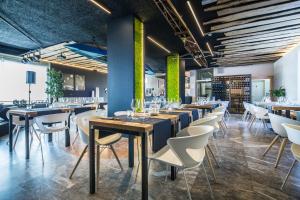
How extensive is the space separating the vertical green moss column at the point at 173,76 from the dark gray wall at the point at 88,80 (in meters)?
7.00

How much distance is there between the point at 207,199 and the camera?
6.34 ft

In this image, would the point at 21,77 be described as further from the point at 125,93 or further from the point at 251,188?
the point at 251,188

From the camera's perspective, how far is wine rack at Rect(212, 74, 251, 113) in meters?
10.7

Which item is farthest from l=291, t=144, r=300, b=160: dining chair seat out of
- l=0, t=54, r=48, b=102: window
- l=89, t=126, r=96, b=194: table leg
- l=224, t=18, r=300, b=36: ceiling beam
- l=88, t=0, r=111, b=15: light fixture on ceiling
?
l=0, t=54, r=48, b=102: window

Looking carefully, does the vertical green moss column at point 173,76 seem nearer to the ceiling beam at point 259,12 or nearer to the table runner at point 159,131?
the ceiling beam at point 259,12

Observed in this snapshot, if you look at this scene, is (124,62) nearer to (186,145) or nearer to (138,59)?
(138,59)

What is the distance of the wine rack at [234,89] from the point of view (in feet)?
35.0

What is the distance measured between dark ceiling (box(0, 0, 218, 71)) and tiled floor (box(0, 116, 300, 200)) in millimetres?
3391

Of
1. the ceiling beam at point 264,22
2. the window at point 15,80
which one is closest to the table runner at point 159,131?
the ceiling beam at point 264,22

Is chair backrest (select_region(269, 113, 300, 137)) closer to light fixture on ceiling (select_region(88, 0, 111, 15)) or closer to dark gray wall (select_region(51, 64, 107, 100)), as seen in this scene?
light fixture on ceiling (select_region(88, 0, 111, 15))

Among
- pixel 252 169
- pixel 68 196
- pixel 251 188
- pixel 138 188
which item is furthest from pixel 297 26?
pixel 68 196

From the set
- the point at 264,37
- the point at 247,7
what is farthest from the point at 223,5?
the point at 264,37

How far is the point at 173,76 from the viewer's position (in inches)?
328

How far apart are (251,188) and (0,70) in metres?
11.1
